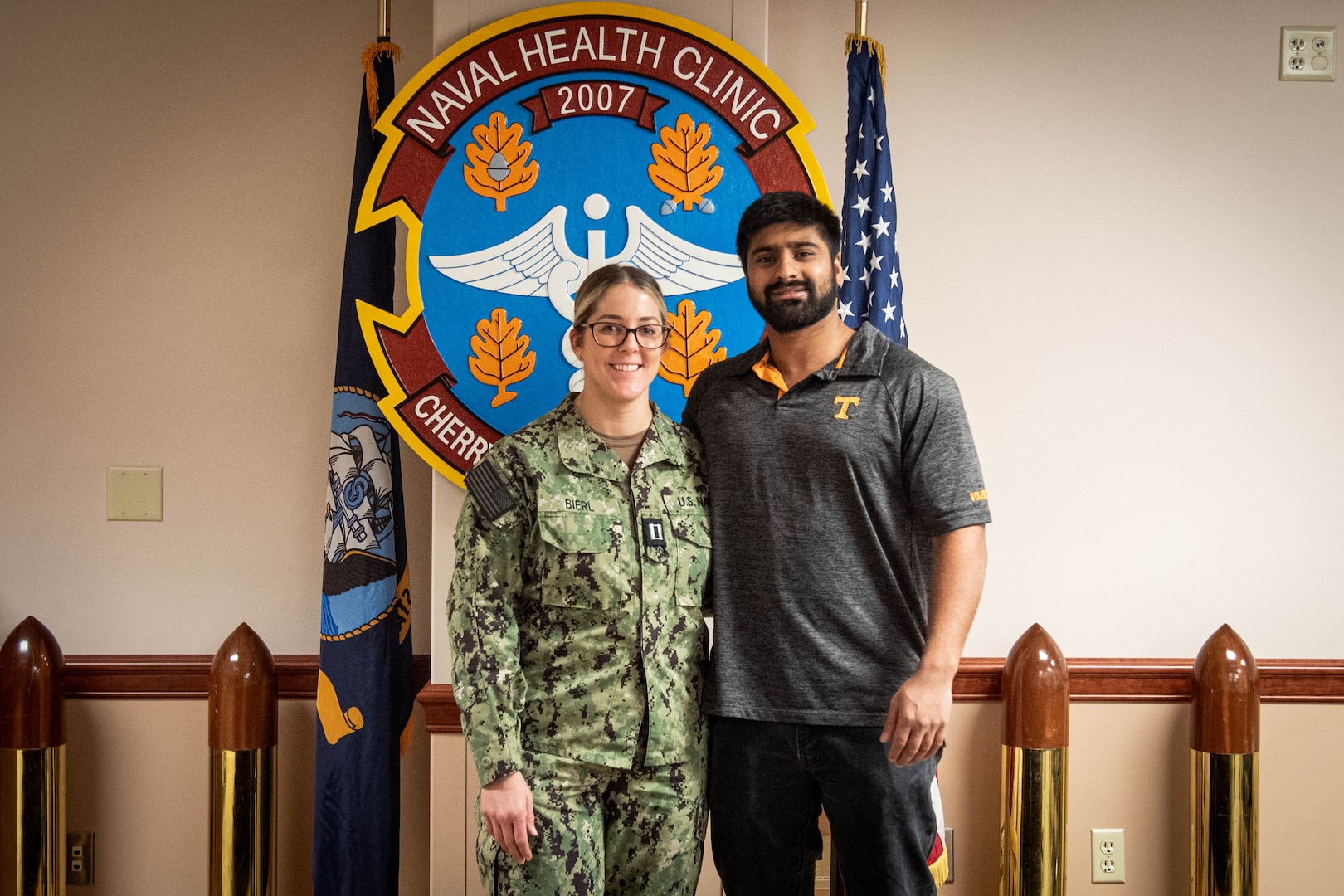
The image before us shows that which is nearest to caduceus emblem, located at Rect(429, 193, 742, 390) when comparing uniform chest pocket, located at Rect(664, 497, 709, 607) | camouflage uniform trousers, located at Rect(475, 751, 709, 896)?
uniform chest pocket, located at Rect(664, 497, 709, 607)

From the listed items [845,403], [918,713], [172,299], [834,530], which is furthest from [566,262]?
[918,713]

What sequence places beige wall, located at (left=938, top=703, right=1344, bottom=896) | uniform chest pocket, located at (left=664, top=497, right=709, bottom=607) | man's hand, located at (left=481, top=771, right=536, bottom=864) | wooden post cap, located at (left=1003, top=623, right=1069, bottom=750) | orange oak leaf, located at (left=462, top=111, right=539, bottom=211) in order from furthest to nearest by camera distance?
beige wall, located at (left=938, top=703, right=1344, bottom=896), wooden post cap, located at (left=1003, top=623, right=1069, bottom=750), orange oak leaf, located at (left=462, top=111, right=539, bottom=211), uniform chest pocket, located at (left=664, top=497, right=709, bottom=607), man's hand, located at (left=481, top=771, right=536, bottom=864)

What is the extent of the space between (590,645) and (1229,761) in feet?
5.02

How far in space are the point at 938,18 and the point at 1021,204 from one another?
1.56ft

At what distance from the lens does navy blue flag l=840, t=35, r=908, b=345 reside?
1.97 m

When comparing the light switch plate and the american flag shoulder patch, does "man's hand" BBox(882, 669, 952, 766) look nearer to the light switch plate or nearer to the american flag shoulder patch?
the american flag shoulder patch

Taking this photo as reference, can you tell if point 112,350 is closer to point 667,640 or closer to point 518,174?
point 518,174

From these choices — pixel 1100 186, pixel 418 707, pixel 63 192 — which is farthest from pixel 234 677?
pixel 1100 186

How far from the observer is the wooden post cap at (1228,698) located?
6.72 ft

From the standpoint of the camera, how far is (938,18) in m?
2.21

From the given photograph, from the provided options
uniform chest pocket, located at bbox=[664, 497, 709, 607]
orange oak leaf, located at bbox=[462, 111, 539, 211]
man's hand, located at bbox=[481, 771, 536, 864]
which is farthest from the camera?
orange oak leaf, located at bbox=[462, 111, 539, 211]

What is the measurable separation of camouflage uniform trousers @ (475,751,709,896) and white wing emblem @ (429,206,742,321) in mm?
905

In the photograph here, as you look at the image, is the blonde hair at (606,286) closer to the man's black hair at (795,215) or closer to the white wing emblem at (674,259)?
the man's black hair at (795,215)

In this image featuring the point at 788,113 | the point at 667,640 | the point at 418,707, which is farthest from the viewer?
the point at 418,707
